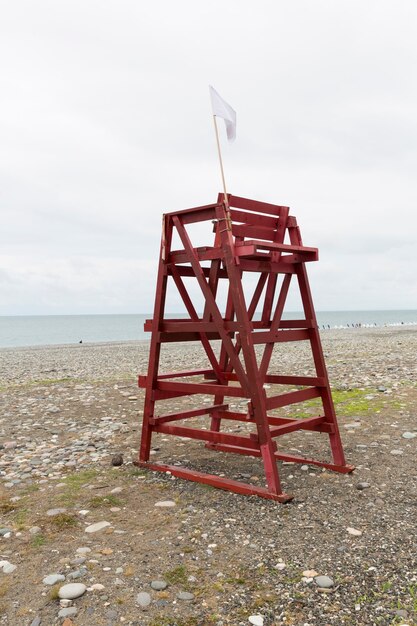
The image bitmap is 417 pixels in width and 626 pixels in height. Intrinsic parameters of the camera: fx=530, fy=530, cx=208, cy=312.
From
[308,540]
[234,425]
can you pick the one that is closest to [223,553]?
[308,540]

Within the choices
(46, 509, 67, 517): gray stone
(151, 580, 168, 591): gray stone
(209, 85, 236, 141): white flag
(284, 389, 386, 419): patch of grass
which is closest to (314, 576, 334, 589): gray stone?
(151, 580, 168, 591): gray stone

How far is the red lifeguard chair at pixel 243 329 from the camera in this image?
7047mm

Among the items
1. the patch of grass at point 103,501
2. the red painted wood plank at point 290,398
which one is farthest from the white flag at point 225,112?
the patch of grass at point 103,501

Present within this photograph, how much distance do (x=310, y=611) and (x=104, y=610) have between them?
68.3 inches

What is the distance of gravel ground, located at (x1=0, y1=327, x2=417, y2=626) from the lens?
14.8ft

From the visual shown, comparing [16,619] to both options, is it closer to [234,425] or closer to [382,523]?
[382,523]

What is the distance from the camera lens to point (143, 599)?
4.63 metres

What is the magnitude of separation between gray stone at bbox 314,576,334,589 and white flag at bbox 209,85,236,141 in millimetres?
5866

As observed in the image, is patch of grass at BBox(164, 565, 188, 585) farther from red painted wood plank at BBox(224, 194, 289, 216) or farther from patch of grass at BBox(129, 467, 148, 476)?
red painted wood plank at BBox(224, 194, 289, 216)

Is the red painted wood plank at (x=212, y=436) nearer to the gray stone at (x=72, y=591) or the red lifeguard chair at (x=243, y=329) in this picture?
the red lifeguard chair at (x=243, y=329)

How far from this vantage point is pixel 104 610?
4496mm

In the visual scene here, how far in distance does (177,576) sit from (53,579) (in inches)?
45.8

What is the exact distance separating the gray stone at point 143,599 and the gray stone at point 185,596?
26 centimetres

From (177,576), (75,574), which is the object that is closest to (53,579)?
(75,574)
